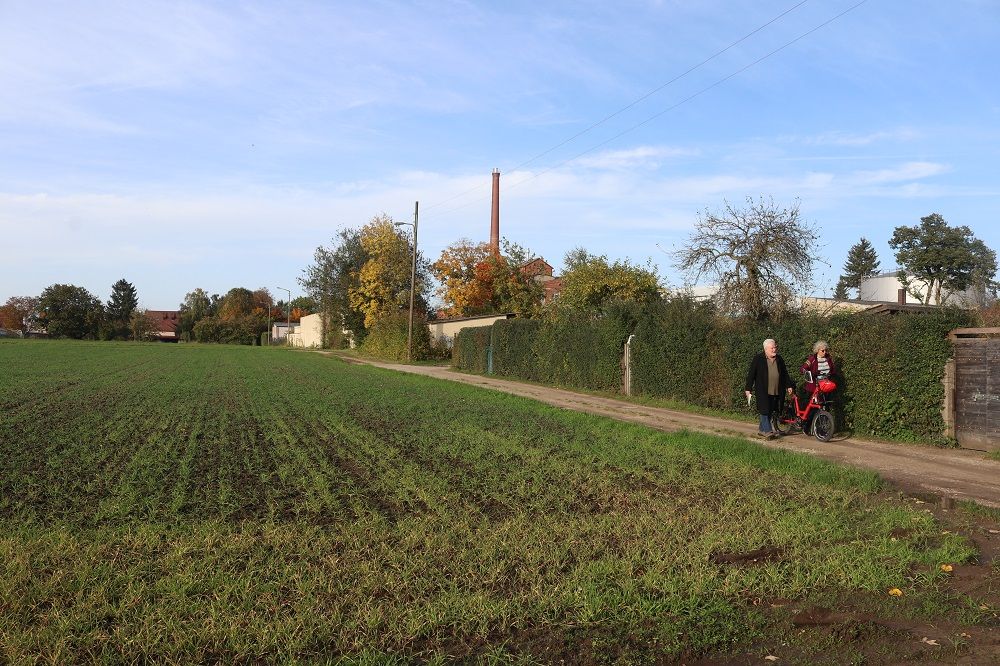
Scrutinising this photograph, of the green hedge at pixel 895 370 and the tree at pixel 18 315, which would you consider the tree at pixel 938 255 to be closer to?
→ the green hedge at pixel 895 370

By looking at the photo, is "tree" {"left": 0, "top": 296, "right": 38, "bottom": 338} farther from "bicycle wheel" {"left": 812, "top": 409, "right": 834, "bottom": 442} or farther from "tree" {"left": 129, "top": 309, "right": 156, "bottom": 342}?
"bicycle wheel" {"left": 812, "top": 409, "right": 834, "bottom": 442}

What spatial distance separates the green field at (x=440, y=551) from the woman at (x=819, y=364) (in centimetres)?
227

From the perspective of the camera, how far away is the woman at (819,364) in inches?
483

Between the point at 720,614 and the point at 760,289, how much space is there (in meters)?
15.7

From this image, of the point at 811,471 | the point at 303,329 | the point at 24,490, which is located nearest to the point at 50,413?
the point at 24,490

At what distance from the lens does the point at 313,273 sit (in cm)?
7338

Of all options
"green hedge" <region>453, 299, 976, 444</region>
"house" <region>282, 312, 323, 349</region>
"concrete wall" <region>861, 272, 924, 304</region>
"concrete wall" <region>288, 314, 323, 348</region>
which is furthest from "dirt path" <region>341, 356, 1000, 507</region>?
"concrete wall" <region>288, 314, 323, 348</region>

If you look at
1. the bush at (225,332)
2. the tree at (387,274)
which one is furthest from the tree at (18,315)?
the tree at (387,274)

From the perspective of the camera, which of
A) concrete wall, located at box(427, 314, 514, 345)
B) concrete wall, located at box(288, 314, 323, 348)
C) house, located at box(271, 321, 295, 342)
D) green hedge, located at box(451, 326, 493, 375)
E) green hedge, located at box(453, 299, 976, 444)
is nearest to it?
green hedge, located at box(453, 299, 976, 444)

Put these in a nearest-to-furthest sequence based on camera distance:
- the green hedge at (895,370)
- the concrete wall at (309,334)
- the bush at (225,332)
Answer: the green hedge at (895,370)
the concrete wall at (309,334)
the bush at (225,332)

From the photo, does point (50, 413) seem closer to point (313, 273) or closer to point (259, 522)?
point (259, 522)

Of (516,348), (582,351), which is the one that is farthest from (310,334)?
(582,351)

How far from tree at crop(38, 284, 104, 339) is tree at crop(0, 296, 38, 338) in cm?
2908

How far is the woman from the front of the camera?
1226 centimetres
